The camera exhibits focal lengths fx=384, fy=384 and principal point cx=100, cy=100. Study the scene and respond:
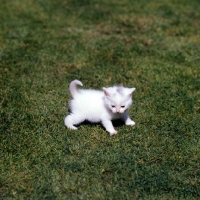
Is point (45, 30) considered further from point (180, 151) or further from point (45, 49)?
point (180, 151)

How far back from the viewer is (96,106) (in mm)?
4750

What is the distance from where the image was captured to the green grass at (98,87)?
4012 millimetres

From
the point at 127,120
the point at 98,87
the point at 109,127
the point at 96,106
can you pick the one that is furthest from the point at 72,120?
the point at 98,87

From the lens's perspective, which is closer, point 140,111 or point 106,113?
point 106,113

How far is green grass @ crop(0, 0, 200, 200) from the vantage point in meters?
4.01

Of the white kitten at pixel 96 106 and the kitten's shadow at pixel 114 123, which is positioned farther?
the kitten's shadow at pixel 114 123

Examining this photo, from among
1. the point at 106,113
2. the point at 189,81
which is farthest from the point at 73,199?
the point at 189,81

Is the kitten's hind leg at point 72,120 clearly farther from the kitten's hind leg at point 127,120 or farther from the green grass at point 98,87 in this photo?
the kitten's hind leg at point 127,120

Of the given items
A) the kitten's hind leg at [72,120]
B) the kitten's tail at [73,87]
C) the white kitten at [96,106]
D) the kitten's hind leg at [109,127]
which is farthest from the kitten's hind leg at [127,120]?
the kitten's tail at [73,87]

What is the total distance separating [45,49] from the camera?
7.24 metres

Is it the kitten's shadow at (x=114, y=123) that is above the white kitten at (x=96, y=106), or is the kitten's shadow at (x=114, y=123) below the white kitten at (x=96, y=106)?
below

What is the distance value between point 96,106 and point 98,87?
1.27 m

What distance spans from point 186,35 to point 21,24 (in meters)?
3.56

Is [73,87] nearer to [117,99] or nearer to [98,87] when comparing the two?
[117,99]
